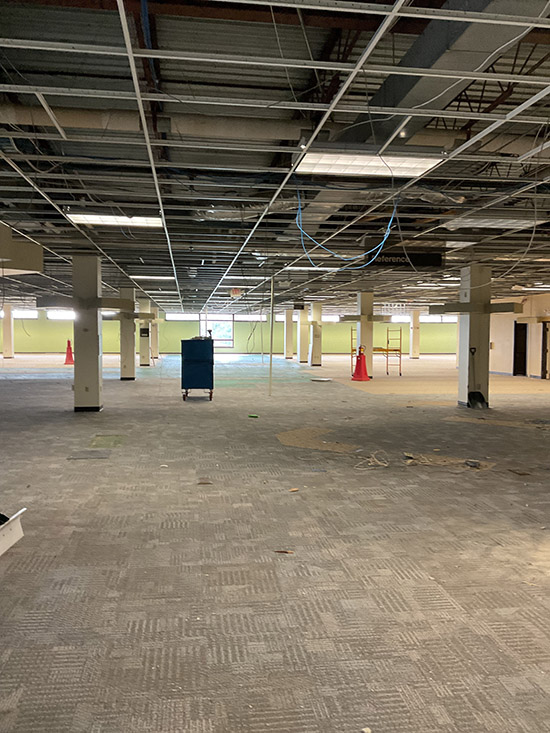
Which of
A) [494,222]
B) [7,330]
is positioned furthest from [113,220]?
[7,330]

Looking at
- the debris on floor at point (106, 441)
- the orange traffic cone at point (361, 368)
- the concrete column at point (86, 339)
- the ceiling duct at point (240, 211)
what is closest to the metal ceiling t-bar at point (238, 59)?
the ceiling duct at point (240, 211)

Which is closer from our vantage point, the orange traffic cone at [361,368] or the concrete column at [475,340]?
the concrete column at [475,340]

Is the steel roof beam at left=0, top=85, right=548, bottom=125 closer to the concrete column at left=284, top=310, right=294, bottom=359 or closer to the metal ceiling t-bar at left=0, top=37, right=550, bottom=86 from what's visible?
the metal ceiling t-bar at left=0, top=37, right=550, bottom=86

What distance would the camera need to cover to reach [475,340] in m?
11.7

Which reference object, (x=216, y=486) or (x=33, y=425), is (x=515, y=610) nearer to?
(x=216, y=486)

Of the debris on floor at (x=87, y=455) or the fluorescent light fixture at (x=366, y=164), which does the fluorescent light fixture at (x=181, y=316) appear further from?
the fluorescent light fixture at (x=366, y=164)

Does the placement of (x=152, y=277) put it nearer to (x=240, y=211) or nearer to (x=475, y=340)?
(x=240, y=211)

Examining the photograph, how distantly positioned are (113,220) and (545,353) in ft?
55.7

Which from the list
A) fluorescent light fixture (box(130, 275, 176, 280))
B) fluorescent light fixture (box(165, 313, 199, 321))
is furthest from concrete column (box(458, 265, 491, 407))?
fluorescent light fixture (box(165, 313, 199, 321))

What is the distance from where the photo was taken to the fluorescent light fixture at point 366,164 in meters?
5.09

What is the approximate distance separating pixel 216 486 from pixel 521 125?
4614mm

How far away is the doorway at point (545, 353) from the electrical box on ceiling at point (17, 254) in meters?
19.2

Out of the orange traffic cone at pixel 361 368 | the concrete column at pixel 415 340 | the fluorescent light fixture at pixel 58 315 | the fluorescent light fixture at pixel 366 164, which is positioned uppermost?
the fluorescent light fixture at pixel 366 164

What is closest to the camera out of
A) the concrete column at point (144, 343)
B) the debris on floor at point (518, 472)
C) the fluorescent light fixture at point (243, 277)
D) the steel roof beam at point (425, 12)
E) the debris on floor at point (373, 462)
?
the steel roof beam at point (425, 12)
